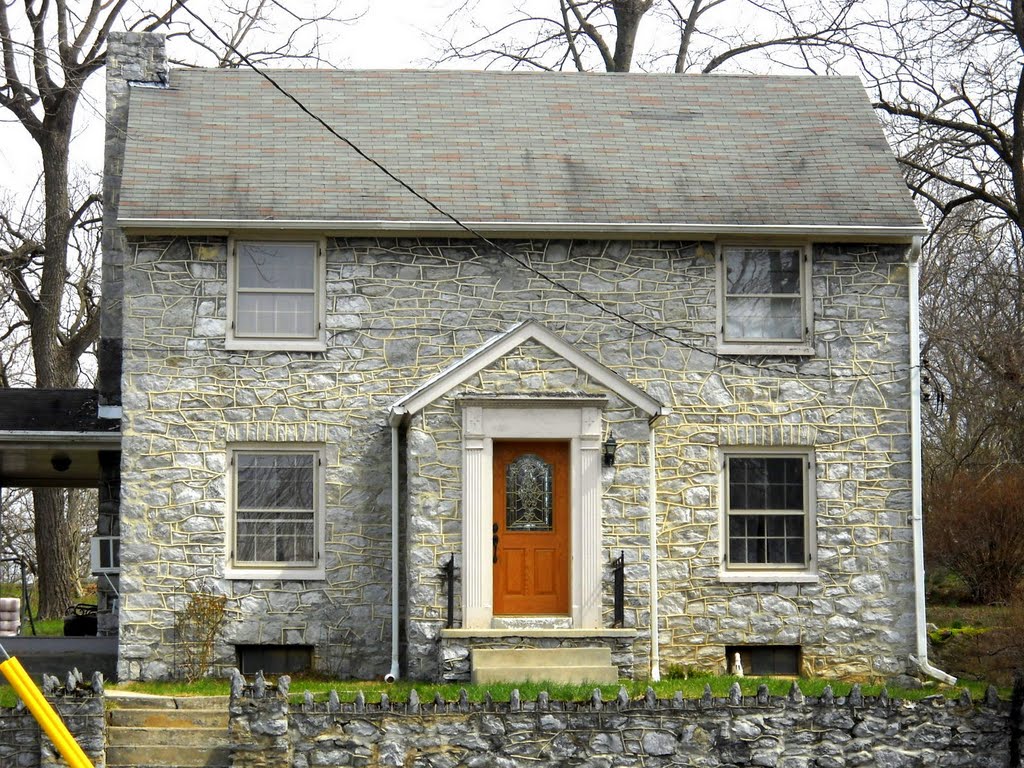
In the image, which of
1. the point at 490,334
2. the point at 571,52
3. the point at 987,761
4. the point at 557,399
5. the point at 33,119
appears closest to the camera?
the point at 987,761

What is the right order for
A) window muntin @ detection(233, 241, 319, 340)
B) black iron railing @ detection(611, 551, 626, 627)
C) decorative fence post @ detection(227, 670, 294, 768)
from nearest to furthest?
decorative fence post @ detection(227, 670, 294, 768) → black iron railing @ detection(611, 551, 626, 627) → window muntin @ detection(233, 241, 319, 340)

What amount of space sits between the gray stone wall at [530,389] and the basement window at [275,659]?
220 millimetres

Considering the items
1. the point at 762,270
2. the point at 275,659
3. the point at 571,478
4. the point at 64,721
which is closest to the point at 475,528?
the point at 571,478

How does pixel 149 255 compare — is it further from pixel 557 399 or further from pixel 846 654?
pixel 846 654

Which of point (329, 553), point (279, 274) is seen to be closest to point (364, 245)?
point (279, 274)

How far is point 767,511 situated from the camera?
16422 mm

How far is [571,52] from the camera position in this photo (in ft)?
97.5

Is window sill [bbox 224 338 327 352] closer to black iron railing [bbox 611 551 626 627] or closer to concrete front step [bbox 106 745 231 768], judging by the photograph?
black iron railing [bbox 611 551 626 627]

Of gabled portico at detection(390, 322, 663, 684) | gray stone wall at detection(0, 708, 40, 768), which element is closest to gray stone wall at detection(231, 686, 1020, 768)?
gray stone wall at detection(0, 708, 40, 768)

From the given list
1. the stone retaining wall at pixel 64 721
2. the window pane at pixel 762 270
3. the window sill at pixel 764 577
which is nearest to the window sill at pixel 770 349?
the window pane at pixel 762 270

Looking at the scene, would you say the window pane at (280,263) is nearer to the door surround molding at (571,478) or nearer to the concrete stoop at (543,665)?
the door surround molding at (571,478)

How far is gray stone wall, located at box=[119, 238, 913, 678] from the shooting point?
51.8 feet

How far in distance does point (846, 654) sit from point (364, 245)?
6.95m

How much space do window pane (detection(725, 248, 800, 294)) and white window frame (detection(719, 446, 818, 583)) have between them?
1.83 m
